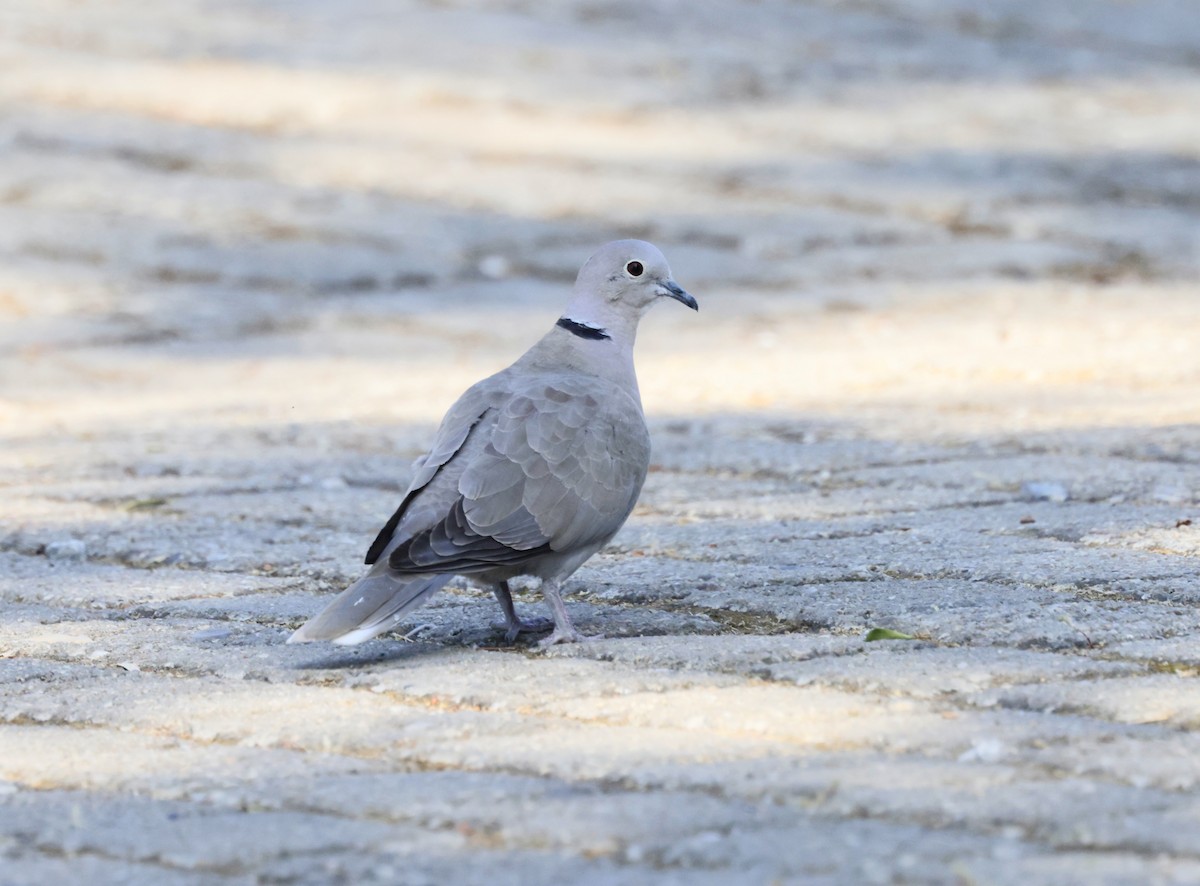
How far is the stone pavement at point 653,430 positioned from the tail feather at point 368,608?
0.08 meters

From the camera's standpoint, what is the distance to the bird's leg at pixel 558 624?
330 centimetres

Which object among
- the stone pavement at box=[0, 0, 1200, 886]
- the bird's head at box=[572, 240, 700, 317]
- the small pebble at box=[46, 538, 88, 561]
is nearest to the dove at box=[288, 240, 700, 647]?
the stone pavement at box=[0, 0, 1200, 886]

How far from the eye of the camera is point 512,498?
3318 mm

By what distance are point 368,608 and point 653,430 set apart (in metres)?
2.39

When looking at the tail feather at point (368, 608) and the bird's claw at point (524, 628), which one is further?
the bird's claw at point (524, 628)

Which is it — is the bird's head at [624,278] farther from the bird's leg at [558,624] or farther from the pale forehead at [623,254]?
the bird's leg at [558,624]

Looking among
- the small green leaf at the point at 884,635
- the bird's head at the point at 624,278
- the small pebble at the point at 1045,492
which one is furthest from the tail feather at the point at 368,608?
the small pebble at the point at 1045,492

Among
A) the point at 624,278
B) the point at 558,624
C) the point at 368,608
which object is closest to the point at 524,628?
the point at 558,624

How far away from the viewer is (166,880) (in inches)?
85.3

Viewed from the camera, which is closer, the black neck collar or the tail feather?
the tail feather

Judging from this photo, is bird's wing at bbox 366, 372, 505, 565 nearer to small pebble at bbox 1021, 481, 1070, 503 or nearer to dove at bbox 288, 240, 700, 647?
dove at bbox 288, 240, 700, 647

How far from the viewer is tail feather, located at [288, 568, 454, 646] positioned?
10.1 feet

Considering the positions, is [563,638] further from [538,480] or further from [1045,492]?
[1045,492]

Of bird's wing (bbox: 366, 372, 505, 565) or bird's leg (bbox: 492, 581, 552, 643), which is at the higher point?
bird's wing (bbox: 366, 372, 505, 565)
